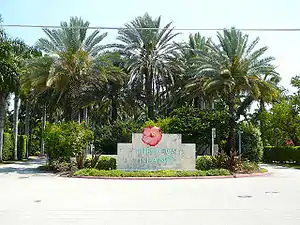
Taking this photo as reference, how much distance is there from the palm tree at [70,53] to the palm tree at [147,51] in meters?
4.10

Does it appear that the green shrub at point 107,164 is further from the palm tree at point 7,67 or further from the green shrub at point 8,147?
the green shrub at point 8,147

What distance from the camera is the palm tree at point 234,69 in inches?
1230

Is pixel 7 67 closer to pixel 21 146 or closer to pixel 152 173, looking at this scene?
pixel 21 146

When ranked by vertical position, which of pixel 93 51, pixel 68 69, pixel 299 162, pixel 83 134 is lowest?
pixel 299 162

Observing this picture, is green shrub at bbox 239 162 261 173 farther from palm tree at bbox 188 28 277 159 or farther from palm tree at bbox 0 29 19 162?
palm tree at bbox 0 29 19 162

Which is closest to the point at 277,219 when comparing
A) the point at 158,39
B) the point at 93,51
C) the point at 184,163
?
the point at 184,163

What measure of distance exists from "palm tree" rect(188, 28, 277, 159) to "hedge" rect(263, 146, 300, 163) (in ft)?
35.5

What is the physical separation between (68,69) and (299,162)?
25.6 meters

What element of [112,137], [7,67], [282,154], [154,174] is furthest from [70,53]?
[282,154]

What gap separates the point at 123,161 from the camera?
24.5 m

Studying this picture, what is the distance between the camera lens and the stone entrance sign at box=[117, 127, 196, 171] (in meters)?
24.5

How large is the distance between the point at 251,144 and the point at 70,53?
1553 centimetres

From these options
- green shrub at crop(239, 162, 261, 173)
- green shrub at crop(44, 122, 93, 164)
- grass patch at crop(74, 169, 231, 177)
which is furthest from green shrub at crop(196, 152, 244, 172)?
green shrub at crop(44, 122, 93, 164)

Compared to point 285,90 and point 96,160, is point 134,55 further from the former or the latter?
point 285,90
